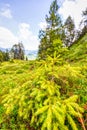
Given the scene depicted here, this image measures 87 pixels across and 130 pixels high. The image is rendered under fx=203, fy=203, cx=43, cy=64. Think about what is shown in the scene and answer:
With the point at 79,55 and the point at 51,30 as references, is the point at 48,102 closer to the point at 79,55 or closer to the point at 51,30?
the point at 79,55

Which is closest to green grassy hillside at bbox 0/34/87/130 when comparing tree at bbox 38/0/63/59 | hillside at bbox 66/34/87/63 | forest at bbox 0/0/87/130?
forest at bbox 0/0/87/130

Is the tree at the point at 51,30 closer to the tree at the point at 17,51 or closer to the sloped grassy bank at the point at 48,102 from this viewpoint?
the sloped grassy bank at the point at 48,102

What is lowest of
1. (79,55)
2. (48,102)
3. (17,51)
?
(48,102)

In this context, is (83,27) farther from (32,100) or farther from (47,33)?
(32,100)

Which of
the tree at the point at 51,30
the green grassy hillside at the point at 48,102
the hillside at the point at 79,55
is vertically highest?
the tree at the point at 51,30

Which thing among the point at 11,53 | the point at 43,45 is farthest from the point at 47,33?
the point at 11,53

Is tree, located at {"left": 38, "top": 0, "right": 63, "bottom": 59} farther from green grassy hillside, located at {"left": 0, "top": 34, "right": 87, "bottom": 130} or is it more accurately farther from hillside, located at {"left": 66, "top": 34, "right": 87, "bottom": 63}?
green grassy hillside, located at {"left": 0, "top": 34, "right": 87, "bottom": 130}

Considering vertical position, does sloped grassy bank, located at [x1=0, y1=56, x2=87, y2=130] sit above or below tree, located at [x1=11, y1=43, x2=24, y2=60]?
below

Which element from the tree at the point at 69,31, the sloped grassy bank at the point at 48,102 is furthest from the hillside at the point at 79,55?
the tree at the point at 69,31

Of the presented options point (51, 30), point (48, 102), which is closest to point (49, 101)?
point (48, 102)

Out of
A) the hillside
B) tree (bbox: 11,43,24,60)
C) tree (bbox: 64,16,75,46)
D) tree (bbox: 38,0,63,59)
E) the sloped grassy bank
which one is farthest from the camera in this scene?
tree (bbox: 11,43,24,60)

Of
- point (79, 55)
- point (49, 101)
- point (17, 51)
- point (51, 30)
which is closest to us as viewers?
point (49, 101)

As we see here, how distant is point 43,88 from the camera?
5496mm

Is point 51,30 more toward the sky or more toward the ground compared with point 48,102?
more toward the sky
